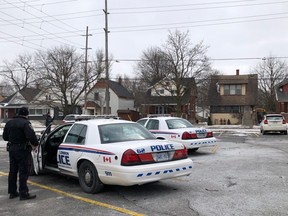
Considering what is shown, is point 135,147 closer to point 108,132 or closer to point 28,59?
point 108,132

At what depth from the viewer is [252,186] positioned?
25.5ft

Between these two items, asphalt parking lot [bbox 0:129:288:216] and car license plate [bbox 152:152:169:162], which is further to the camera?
car license plate [bbox 152:152:169:162]

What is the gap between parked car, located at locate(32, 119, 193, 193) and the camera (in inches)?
269

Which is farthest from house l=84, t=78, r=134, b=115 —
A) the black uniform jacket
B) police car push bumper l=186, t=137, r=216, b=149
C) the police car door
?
the black uniform jacket

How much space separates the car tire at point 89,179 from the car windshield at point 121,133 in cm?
59

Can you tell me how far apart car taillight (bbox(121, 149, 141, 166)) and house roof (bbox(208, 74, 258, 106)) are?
47.7 meters

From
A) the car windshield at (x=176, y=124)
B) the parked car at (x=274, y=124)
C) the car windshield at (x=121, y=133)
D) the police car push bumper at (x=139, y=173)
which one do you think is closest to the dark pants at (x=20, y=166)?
the police car push bumper at (x=139, y=173)

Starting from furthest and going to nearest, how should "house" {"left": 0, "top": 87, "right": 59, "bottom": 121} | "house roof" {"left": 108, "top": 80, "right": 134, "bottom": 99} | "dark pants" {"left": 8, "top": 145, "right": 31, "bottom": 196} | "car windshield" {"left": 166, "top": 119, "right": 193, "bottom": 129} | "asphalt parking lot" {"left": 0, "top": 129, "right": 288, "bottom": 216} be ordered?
"house roof" {"left": 108, "top": 80, "right": 134, "bottom": 99} < "house" {"left": 0, "top": 87, "right": 59, "bottom": 121} < "car windshield" {"left": 166, "top": 119, "right": 193, "bottom": 129} < "dark pants" {"left": 8, "top": 145, "right": 31, "bottom": 196} < "asphalt parking lot" {"left": 0, "top": 129, "right": 288, "bottom": 216}

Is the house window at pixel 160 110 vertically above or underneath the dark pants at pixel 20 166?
above

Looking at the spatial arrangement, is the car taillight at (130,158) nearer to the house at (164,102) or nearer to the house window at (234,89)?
the house at (164,102)

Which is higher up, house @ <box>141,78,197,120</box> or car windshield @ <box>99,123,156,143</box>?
house @ <box>141,78,197,120</box>

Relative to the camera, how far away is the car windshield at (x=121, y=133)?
24.9 feet

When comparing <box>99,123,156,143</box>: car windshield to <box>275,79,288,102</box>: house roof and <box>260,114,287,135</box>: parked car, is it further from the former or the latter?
<box>275,79,288,102</box>: house roof

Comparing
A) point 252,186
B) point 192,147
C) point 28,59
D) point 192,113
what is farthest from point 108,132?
point 28,59
